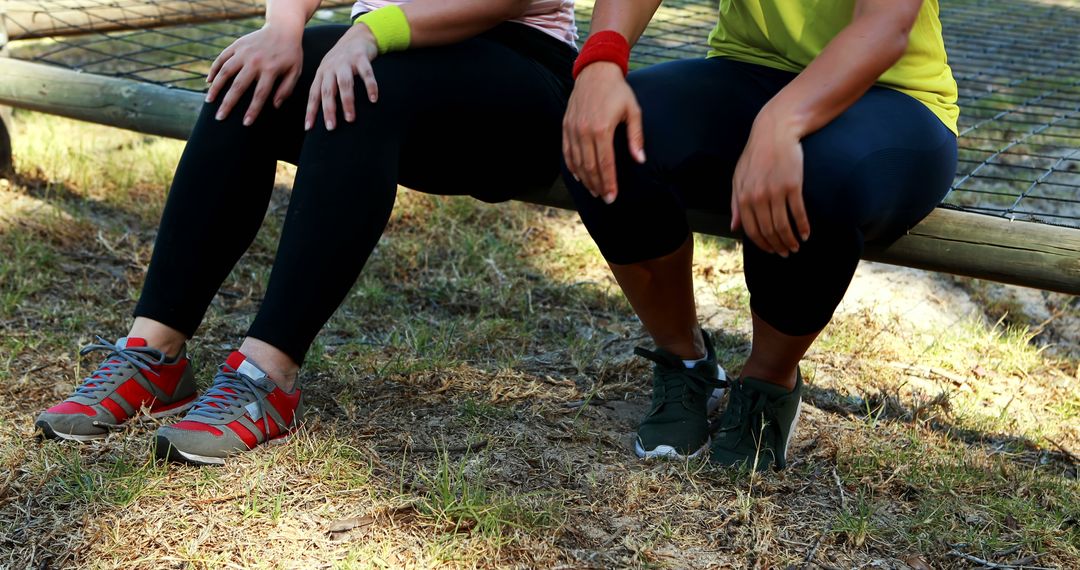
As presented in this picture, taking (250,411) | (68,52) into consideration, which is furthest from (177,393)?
(68,52)

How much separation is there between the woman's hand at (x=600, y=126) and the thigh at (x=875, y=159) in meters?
0.26

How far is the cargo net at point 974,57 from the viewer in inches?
119

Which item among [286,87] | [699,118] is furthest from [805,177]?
[286,87]

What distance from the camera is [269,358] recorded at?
5.22 ft

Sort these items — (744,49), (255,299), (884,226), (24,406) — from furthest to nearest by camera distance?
(255,299), (24,406), (744,49), (884,226)

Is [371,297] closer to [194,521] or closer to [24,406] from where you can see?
[24,406]

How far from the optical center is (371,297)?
2.53 metres

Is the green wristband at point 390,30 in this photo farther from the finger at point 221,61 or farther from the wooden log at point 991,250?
the wooden log at point 991,250

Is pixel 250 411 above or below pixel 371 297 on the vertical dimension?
above

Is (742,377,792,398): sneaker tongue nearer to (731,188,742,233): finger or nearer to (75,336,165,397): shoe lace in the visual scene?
(731,188,742,233): finger

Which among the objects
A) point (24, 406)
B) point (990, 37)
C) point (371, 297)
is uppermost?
point (24, 406)

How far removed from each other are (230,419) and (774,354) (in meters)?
0.87

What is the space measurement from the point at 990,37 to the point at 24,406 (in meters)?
4.22

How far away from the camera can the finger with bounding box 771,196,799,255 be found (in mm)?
1362
